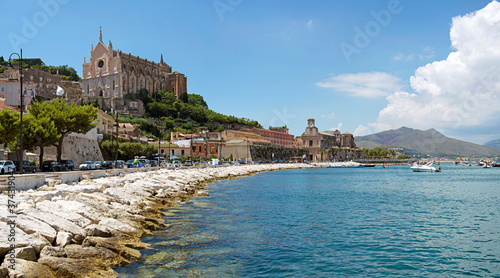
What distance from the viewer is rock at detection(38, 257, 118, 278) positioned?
27.5 feet

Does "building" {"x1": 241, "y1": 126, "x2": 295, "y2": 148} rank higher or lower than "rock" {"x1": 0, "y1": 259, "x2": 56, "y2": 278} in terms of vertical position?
higher

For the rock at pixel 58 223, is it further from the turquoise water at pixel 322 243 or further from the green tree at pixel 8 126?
the green tree at pixel 8 126

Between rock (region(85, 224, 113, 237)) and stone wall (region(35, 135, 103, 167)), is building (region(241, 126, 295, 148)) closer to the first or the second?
stone wall (region(35, 135, 103, 167))


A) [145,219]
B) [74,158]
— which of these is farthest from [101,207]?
[74,158]

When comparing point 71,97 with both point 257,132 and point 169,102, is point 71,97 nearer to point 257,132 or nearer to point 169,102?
point 169,102

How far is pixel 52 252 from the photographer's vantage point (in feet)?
29.5

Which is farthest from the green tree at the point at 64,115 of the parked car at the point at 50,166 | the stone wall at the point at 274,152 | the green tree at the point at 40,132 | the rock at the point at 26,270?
the stone wall at the point at 274,152

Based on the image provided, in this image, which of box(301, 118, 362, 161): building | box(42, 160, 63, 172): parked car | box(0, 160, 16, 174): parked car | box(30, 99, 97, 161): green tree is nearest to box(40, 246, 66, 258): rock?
box(0, 160, 16, 174): parked car

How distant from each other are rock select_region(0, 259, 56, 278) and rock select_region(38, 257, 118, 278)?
211 millimetres

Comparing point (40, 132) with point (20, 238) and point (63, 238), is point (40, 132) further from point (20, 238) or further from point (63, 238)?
point (20, 238)

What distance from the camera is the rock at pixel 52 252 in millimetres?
A: 8828

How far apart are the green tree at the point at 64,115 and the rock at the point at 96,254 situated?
91.0 feet

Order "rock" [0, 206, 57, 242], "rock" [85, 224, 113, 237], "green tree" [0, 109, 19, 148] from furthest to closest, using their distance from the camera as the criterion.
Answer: "green tree" [0, 109, 19, 148]
"rock" [85, 224, 113, 237]
"rock" [0, 206, 57, 242]

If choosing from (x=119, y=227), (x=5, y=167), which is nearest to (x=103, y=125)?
(x=5, y=167)
